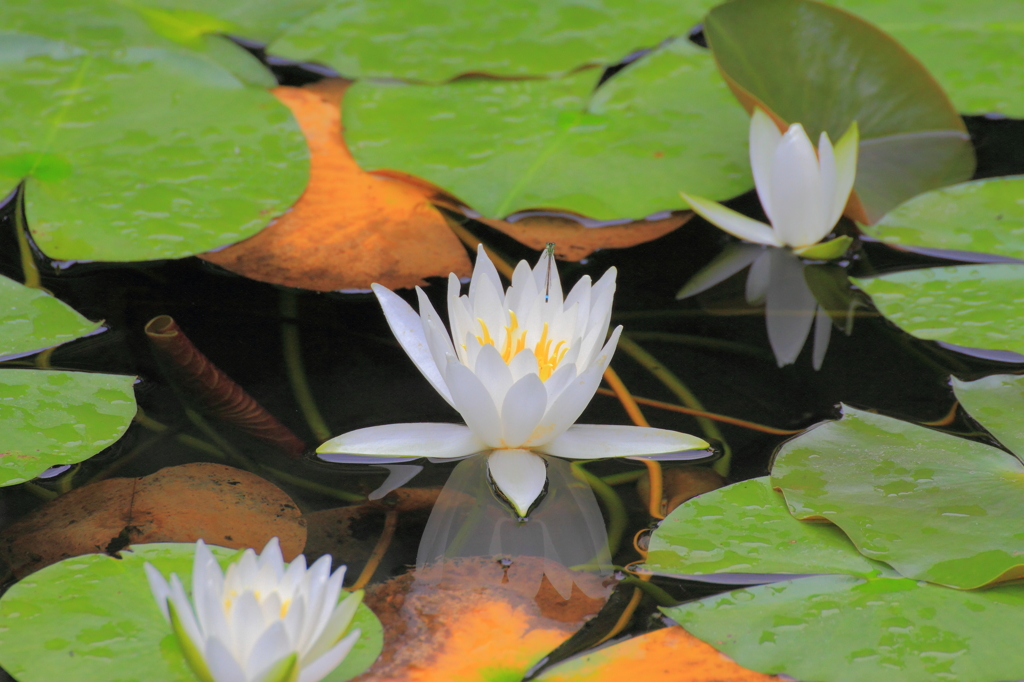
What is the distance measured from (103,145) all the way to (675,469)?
1.52 m

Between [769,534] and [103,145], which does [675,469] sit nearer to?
[769,534]

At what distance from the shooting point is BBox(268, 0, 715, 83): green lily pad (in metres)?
2.32

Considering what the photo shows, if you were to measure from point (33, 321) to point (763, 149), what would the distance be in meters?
1.53

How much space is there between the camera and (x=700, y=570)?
45.3 inches

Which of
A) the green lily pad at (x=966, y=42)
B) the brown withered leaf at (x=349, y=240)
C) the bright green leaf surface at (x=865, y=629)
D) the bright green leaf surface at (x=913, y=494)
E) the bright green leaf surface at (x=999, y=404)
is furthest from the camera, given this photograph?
the green lily pad at (x=966, y=42)

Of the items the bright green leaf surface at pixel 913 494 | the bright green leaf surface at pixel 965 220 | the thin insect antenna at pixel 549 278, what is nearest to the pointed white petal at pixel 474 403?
the thin insect antenna at pixel 549 278

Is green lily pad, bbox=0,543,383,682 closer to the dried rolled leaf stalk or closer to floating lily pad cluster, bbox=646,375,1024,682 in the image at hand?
→ the dried rolled leaf stalk

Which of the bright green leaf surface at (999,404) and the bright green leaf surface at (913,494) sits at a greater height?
the bright green leaf surface at (999,404)

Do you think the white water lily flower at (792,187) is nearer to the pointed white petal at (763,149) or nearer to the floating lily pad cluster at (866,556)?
the pointed white petal at (763,149)

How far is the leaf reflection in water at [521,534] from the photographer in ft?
3.84

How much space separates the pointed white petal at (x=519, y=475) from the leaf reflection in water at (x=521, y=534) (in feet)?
0.08

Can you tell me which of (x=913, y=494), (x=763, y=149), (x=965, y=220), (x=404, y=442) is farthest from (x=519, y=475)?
(x=965, y=220)

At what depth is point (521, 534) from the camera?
1.23m

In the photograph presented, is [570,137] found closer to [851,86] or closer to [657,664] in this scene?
[851,86]
